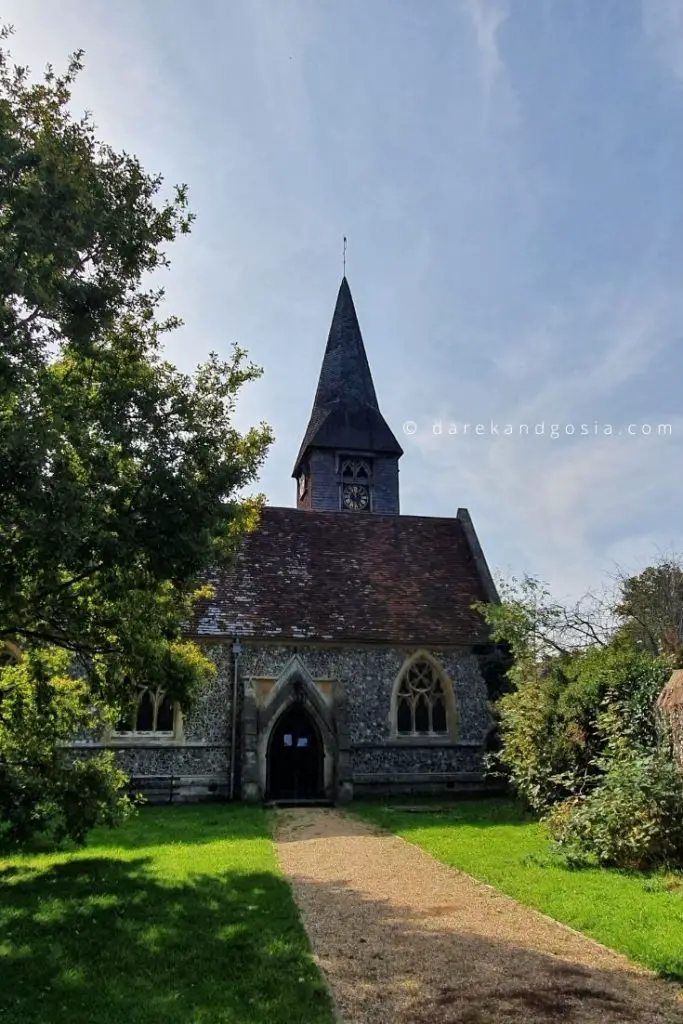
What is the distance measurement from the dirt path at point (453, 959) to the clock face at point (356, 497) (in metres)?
21.4

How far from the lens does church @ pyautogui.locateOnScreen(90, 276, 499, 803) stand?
Answer: 1691 centimetres

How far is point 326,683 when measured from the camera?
1783 centimetres

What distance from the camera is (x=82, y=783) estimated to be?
8578 mm

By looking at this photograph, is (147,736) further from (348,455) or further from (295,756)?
(348,455)

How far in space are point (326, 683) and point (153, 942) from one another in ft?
38.9

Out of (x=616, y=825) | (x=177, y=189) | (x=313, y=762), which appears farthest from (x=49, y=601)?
(x=313, y=762)

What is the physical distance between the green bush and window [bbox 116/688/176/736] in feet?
34.0

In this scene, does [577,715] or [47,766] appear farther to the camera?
[577,715]

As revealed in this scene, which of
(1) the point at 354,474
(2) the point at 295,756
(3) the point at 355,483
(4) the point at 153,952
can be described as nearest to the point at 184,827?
(2) the point at 295,756

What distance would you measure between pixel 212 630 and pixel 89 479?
435 inches

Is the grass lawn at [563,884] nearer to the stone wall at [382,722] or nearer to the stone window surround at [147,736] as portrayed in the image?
the stone wall at [382,722]

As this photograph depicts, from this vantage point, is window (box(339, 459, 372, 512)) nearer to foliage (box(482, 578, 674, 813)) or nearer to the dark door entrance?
the dark door entrance

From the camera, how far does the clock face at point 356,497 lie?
30.1 metres

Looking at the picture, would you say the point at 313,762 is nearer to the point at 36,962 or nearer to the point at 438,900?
the point at 438,900
